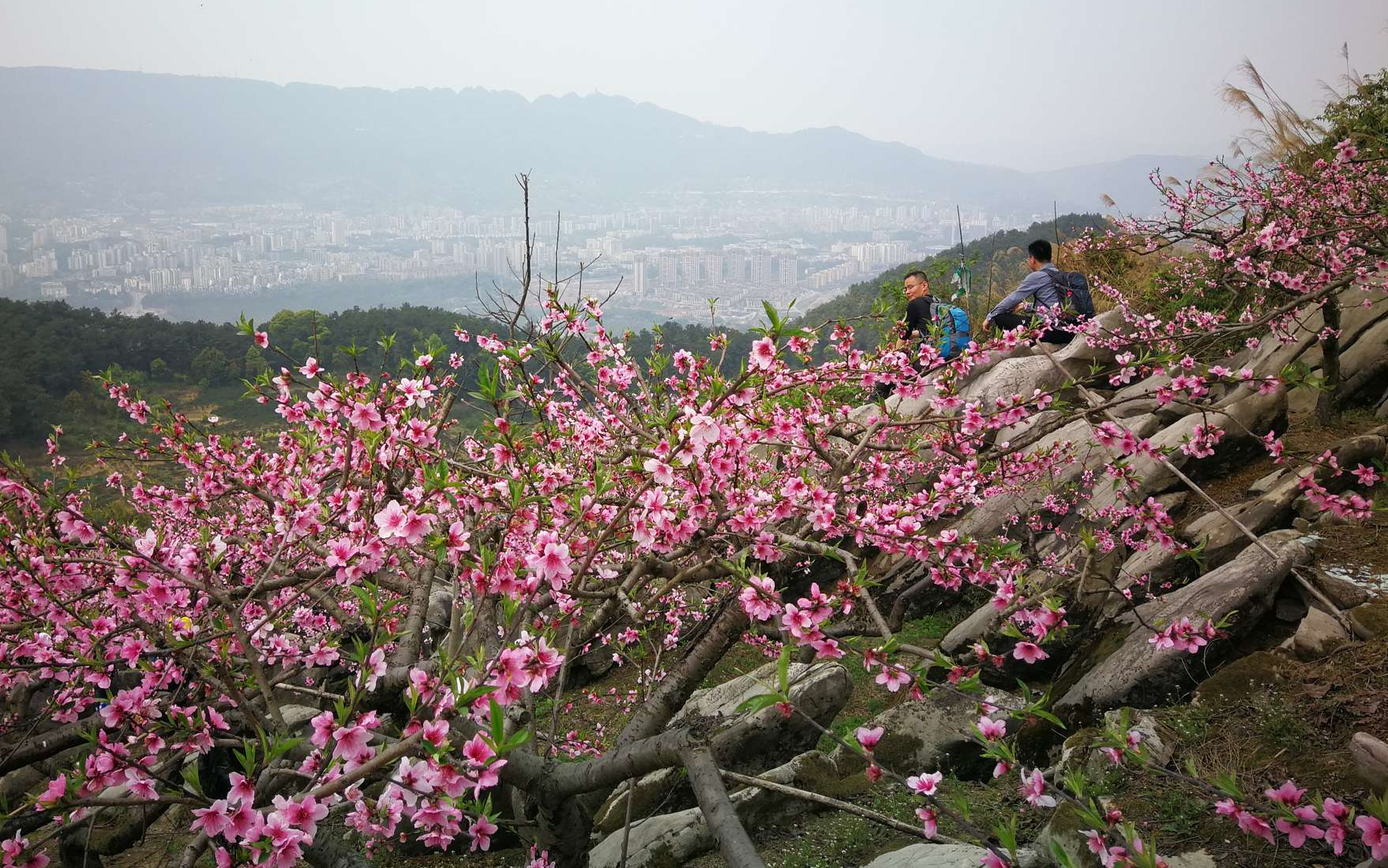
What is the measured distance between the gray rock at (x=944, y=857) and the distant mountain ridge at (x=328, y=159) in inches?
3986

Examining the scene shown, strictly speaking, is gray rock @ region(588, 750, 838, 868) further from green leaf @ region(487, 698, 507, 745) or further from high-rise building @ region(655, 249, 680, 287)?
high-rise building @ region(655, 249, 680, 287)

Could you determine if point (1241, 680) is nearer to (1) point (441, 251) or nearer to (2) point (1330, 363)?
(2) point (1330, 363)

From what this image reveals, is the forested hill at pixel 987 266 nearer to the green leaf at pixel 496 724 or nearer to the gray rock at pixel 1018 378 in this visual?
the gray rock at pixel 1018 378

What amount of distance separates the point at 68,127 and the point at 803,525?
182 metres

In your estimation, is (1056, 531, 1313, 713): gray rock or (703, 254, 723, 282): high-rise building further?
(703, 254, 723, 282): high-rise building

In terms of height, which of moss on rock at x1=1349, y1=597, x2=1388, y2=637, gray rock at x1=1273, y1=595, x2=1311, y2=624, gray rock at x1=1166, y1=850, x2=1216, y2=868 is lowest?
gray rock at x1=1166, y1=850, x2=1216, y2=868

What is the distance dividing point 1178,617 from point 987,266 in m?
22.7

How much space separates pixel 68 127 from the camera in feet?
427

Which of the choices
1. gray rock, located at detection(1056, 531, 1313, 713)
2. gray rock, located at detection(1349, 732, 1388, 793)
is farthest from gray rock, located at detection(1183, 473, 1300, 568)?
gray rock, located at detection(1349, 732, 1388, 793)

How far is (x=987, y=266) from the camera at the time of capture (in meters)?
24.4

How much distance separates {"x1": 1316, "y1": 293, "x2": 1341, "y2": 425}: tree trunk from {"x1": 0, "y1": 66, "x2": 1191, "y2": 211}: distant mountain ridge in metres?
95.4

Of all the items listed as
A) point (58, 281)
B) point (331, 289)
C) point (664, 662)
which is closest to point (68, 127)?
point (58, 281)

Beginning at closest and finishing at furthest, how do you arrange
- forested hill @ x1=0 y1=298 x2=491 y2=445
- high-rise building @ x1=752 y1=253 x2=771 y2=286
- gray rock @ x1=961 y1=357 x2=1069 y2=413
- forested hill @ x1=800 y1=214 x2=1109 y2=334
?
gray rock @ x1=961 y1=357 x2=1069 y2=413 < forested hill @ x1=800 y1=214 x2=1109 y2=334 < forested hill @ x1=0 y1=298 x2=491 y2=445 < high-rise building @ x1=752 y1=253 x2=771 y2=286

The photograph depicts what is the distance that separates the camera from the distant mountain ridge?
118812 millimetres
